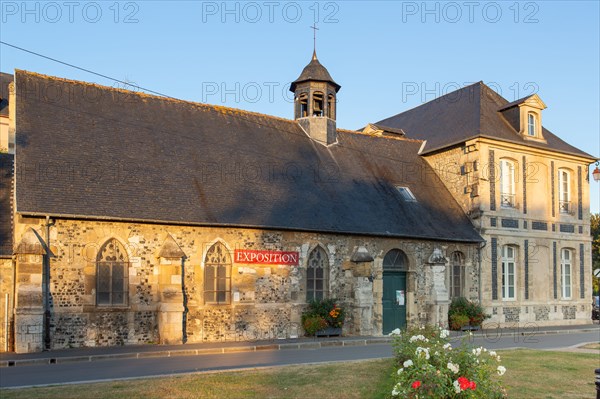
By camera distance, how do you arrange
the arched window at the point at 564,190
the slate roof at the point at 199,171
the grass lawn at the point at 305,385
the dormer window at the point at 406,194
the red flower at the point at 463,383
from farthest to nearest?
the arched window at the point at 564,190
the dormer window at the point at 406,194
the slate roof at the point at 199,171
the grass lawn at the point at 305,385
the red flower at the point at 463,383

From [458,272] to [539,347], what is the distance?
256 inches

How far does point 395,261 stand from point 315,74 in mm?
A: 8466

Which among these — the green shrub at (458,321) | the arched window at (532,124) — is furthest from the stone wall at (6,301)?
the arched window at (532,124)

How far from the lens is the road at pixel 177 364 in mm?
11570

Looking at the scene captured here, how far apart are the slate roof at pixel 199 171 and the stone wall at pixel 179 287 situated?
20.7 inches

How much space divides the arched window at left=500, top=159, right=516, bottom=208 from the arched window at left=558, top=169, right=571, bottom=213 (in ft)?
9.66

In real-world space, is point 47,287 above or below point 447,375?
above

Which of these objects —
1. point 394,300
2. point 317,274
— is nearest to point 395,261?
point 394,300

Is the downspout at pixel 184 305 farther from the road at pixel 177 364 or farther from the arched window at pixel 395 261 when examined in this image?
the arched window at pixel 395 261

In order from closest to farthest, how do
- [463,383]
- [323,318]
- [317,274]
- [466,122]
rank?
[463,383]
[323,318]
[317,274]
[466,122]

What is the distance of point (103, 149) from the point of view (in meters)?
18.6

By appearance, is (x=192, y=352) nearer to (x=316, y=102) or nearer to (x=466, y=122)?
(x=316, y=102)

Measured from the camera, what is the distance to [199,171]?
19.8 m

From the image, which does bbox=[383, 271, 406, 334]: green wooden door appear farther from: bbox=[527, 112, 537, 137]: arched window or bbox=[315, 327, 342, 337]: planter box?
bbox=[527, 112, 537, 137]: arched window
